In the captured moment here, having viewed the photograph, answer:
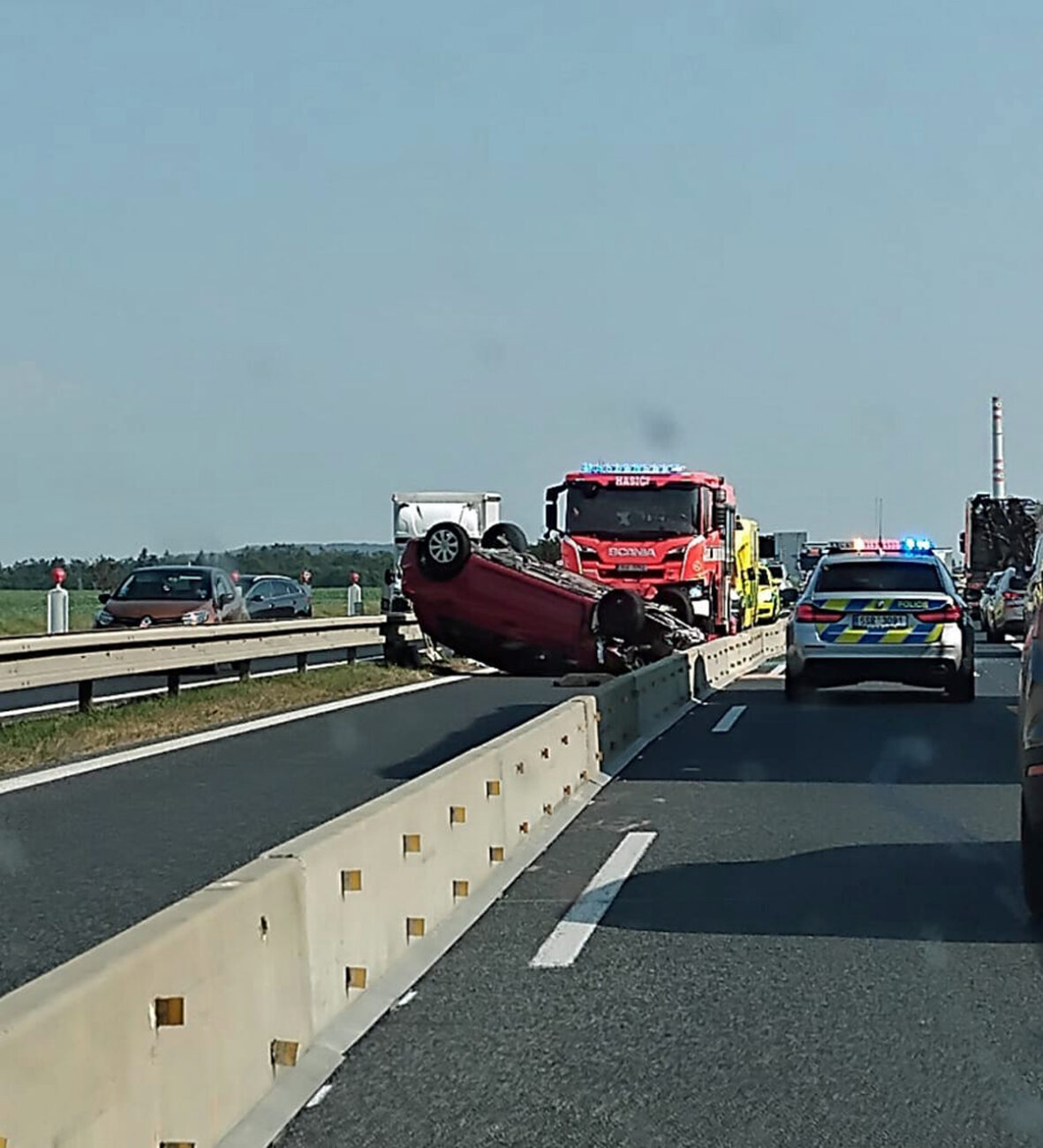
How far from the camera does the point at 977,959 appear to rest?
786 centimetres

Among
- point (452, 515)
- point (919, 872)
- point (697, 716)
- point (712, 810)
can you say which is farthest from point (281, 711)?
point (452, 515)

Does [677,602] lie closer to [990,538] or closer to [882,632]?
[882,632]

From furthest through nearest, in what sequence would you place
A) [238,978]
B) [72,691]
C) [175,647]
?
[72,691] → [175,647] → [238,978]

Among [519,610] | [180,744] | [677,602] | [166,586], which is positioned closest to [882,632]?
[519,610]

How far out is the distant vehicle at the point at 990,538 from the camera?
49156mm

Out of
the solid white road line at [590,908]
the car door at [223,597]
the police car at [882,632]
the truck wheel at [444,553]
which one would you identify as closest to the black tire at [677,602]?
the truck wheel at [444,553]

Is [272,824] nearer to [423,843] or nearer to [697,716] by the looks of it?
[423,843]

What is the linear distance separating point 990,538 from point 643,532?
20632mm

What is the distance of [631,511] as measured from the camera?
32.1 meters

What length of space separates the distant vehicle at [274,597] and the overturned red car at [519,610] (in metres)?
14.9

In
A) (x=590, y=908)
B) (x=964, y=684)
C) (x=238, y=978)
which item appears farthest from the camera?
(x=964, y=684)

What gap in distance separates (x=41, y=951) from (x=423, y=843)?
1.61 m

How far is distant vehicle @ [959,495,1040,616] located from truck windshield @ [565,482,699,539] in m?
18.9

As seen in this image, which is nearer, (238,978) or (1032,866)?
(238,978)
